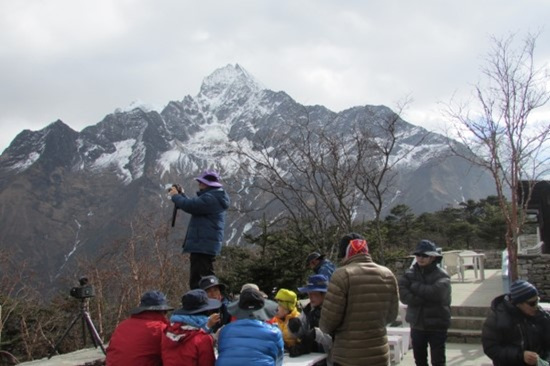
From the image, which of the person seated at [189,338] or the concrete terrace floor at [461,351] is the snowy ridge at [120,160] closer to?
the concrete terrace floor at [461,351]

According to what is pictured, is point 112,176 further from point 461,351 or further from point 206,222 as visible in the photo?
point 206,222

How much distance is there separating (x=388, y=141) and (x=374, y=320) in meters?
10.9

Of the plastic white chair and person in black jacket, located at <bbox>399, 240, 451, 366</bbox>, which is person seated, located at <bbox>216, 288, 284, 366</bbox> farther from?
the plastic white chair

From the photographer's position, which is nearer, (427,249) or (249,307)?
(249,307)

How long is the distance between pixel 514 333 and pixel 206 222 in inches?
108

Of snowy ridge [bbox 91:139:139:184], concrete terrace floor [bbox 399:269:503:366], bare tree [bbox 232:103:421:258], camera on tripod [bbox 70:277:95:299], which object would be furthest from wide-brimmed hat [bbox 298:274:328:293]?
snowy ridge [bbox 91:139:139:184]

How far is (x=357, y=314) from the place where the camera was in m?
3.30

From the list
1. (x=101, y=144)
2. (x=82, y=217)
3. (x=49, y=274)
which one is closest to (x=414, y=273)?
(x=49, y=274)

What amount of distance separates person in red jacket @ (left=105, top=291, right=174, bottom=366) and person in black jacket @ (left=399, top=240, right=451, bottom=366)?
7.53 feet

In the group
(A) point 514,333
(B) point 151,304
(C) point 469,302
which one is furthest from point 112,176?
(A) point 514,333

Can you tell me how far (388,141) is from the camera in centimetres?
1378

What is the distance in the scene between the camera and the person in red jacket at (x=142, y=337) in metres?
3.39

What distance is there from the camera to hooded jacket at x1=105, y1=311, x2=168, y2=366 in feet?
11.1

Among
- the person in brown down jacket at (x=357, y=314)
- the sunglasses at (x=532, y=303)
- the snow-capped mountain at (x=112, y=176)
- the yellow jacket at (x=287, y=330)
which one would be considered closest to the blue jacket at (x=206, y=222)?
the yellow jacket at (x=287, y=330)
